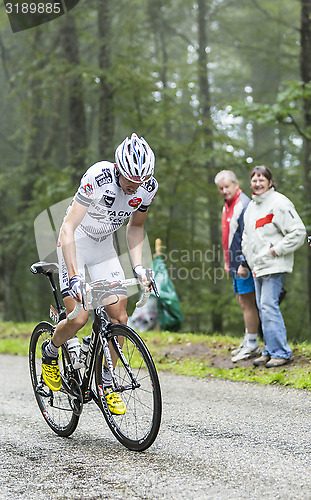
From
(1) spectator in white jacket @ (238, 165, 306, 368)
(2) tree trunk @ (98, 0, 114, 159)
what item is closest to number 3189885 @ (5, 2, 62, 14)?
(2) tree trunk @ (98, 0, 114, 159)

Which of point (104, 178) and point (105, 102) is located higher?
point (105, 102)

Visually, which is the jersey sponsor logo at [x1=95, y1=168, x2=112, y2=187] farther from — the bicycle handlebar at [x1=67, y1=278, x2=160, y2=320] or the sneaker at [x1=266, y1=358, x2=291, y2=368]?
the sneaker at [x1=266, y1=358, x2=291, y2=368]

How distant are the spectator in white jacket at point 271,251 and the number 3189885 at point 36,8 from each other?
11.7 m

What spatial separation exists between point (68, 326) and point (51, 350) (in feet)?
1.33

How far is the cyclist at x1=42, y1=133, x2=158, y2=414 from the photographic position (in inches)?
156

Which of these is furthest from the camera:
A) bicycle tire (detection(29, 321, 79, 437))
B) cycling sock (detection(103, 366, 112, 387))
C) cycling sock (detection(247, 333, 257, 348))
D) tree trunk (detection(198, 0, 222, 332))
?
tree trunk (detection(198, 0, 222, 332))

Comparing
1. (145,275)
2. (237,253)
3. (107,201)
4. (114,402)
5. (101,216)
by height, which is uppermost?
(107,201)

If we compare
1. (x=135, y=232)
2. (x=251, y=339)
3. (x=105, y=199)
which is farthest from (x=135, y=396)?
(x=251, y=339)

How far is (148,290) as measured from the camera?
12.9 ft

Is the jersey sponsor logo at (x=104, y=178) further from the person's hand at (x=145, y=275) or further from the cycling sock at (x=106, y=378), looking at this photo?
the cycling sock at (x=106, y=378)

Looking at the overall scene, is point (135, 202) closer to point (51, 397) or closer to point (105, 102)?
point (51, 397)

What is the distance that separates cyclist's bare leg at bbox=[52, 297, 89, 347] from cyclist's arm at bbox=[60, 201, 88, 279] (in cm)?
37

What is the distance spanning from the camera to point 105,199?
4.26m

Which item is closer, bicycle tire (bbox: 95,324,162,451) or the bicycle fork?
bicycle tire (bbox: 95,324,162,451)
